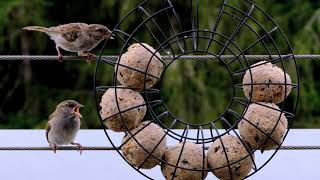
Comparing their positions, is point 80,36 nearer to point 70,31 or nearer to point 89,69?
point 70,31

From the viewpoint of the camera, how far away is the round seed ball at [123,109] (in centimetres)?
273

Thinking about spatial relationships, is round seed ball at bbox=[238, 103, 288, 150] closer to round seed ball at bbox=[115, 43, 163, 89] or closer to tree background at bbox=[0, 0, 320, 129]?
round seed ball at bbox=[115, 43, 163, 89]

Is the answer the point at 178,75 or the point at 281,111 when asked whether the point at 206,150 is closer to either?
the point at 281,111

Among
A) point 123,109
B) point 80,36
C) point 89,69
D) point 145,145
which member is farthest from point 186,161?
point 89,69

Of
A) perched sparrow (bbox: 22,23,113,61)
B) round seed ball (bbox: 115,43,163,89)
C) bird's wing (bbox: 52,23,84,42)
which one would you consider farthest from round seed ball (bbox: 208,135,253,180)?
bird's wing (bbox: 52,23,84,42)

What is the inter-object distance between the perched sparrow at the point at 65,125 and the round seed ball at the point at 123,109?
802 millimetres

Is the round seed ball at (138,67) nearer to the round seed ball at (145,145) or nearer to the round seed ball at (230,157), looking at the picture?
the round seed ball at (145,145)

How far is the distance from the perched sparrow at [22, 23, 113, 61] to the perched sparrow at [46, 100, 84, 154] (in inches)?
9.6

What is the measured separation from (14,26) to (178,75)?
4.94 feet

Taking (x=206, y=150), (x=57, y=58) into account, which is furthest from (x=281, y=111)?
(x=57, y=58)

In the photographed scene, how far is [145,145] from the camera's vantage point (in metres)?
2.73

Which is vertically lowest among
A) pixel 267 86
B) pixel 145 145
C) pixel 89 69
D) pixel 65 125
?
pixel 89 69

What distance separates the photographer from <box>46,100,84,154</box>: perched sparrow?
3.59 metres

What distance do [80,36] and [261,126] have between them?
99cm
